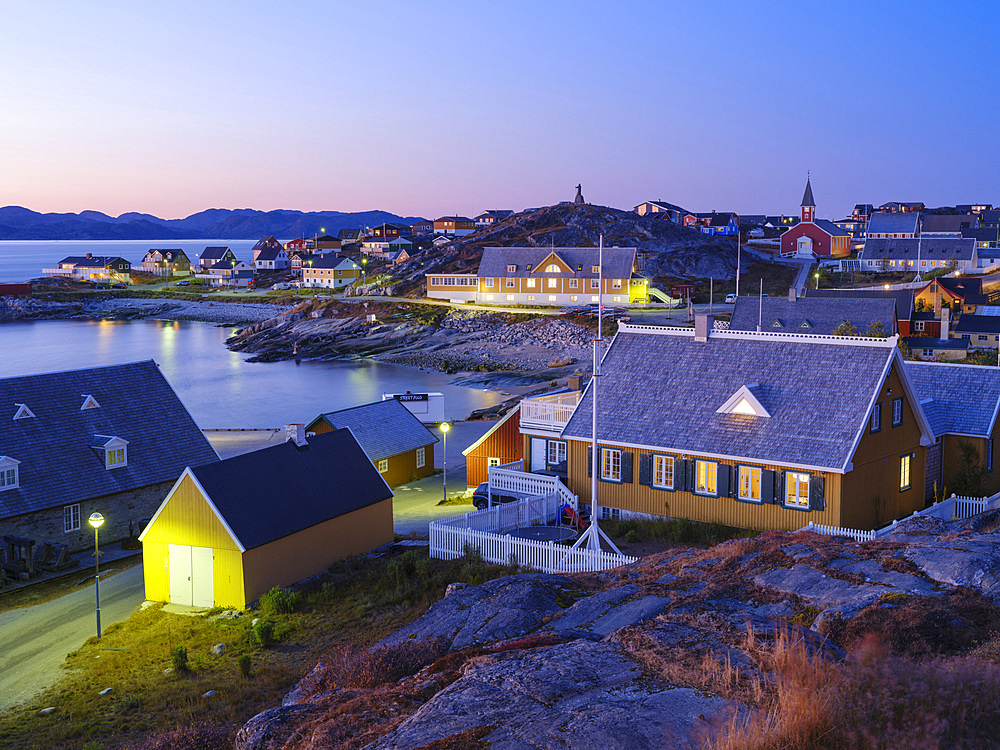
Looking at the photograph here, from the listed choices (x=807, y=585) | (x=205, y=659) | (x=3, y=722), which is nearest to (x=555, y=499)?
(x=205, y=659)

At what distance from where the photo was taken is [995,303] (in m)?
78.4

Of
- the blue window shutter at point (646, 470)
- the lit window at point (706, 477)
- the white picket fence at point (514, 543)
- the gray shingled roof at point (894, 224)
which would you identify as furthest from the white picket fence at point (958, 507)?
the gray shingled roof at point (894, 224)

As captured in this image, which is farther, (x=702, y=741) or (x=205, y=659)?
(x=205, y=659)

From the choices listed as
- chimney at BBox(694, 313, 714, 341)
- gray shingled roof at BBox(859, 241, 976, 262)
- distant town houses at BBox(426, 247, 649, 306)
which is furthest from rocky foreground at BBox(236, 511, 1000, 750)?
gray shingled roof at BBox(859, 241, 976, 262)

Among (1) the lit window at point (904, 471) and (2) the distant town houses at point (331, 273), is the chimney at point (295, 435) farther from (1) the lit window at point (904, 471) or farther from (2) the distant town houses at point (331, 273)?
(2) the distant town houses at point (331, 273)

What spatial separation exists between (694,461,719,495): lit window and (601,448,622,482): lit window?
268 cm

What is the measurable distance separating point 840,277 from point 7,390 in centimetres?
9904

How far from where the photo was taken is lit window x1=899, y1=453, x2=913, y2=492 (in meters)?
26.9

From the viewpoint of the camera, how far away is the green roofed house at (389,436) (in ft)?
121

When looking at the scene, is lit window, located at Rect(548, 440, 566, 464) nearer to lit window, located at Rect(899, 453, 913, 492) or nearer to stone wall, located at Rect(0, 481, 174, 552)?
lit window, located at Rect(899, 453, 913, 492)

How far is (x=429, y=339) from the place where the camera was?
102 meters

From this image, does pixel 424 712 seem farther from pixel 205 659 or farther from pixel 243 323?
pixel 243 323

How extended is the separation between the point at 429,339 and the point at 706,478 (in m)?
77.9

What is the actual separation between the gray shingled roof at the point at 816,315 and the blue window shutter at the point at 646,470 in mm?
35224
